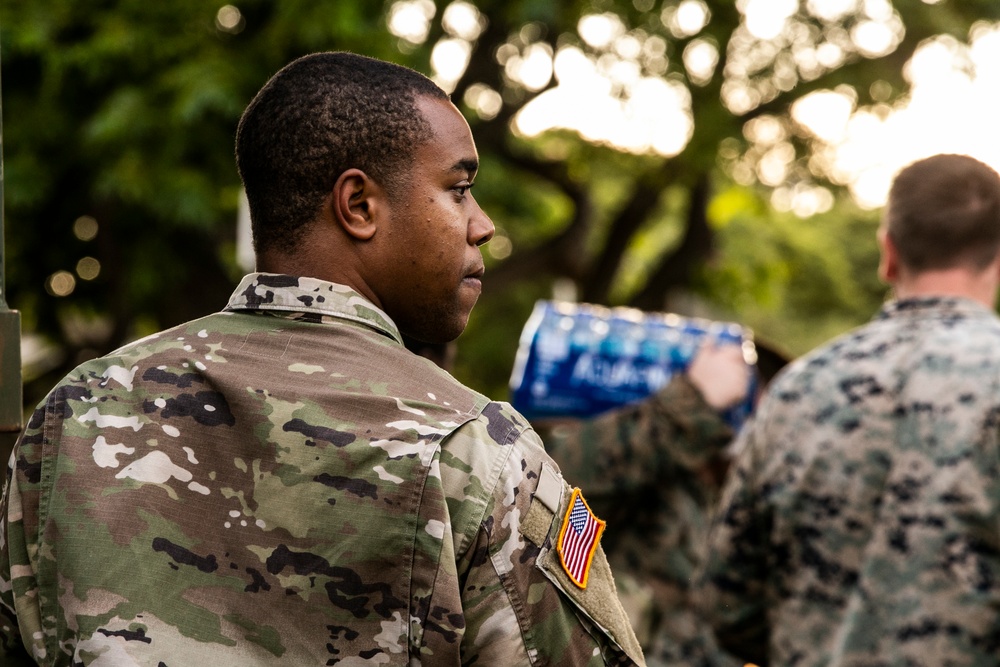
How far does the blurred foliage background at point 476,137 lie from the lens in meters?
5.10

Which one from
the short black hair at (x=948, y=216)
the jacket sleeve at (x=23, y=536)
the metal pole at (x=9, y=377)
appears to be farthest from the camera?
the short black hair at (x=948, y=216)

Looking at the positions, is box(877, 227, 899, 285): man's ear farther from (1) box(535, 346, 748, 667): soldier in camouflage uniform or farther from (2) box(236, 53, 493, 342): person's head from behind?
(2) box(236, 53, 493, 342): person's head from behind

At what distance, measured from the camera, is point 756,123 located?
8.89 metres

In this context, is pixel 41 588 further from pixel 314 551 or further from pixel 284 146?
pixel 284 146

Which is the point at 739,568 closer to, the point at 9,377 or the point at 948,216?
the point at 948,216

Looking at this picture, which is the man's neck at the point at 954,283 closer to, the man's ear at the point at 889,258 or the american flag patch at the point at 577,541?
the man's ear at the point at 889,258

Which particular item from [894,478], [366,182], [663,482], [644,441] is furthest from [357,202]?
[663,482]

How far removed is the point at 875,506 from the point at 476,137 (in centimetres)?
531

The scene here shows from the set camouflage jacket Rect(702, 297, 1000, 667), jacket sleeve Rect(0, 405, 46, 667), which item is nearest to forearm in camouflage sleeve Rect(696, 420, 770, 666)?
camouflage jacket Rect(702, 297, 1000, 667)

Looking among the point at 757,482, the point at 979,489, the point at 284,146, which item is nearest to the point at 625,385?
the point at 757,482

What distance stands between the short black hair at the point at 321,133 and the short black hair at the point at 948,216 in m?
Result: 1.75

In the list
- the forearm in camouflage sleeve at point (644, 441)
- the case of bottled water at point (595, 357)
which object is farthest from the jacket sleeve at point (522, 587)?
the case of bottled water at point (595, 357)

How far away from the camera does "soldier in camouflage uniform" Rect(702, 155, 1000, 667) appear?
2.67 metres

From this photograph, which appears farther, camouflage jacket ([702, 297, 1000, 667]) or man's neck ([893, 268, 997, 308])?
man's neck ([893, 268, 997, 308])
